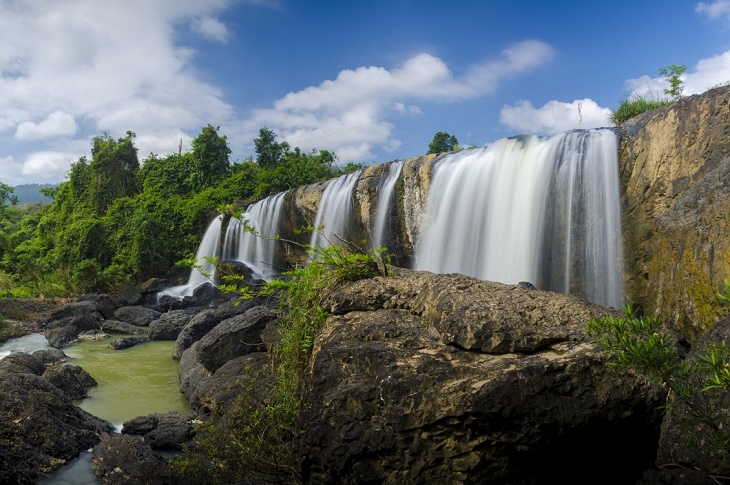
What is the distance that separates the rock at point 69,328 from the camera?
14365 mm

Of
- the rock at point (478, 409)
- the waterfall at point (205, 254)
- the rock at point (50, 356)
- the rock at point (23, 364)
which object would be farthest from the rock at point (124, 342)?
the rock at point (478, 409)

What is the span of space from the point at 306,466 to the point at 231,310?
8.42 meters

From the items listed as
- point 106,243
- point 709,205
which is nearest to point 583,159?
point 709,205

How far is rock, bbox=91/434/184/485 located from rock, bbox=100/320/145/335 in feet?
35.8

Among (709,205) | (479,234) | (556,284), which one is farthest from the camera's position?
(479,234)

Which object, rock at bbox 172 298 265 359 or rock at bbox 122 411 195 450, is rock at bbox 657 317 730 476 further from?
rock at bbox 172 298 265 359

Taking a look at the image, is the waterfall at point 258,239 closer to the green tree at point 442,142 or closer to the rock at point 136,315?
the rock at point 136,315

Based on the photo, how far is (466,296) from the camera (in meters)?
4.30

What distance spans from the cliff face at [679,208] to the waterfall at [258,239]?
51.3 ft

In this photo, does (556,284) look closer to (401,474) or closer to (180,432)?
(180,432)

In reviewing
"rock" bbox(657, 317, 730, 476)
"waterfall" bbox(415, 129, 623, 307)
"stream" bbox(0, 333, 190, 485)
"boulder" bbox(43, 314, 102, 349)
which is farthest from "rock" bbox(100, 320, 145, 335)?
"rock" bbox(657, 317, 730, 476)

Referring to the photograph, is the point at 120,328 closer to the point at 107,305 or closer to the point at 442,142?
the point at 107,305

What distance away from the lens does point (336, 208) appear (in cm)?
1930

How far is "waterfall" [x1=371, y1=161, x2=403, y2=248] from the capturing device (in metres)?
16.9
